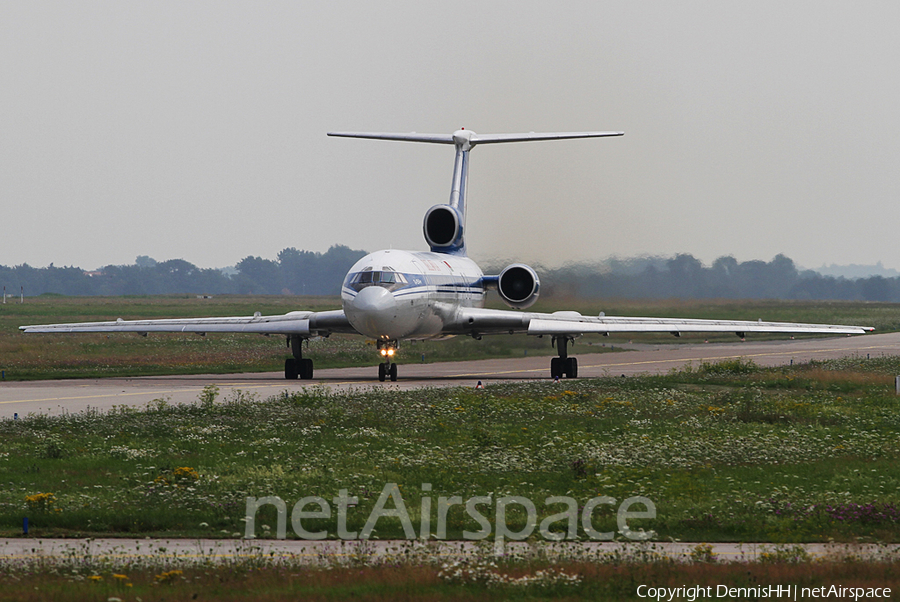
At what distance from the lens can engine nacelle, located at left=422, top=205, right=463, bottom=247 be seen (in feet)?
136

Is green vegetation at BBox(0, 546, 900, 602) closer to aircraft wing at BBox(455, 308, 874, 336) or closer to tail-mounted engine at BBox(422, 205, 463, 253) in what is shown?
aircraft wing at BBox(455, 308, 874, 336)

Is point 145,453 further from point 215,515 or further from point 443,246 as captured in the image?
point 443,246

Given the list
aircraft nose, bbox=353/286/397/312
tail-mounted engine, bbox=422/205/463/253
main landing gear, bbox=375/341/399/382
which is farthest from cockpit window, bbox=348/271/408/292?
tail-mounted engine, bbox=422/205/463/253

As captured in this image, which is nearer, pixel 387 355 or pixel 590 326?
pixel 387 355

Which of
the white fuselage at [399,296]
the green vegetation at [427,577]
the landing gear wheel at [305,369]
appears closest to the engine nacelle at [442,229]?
the white fuselage at [399,296]

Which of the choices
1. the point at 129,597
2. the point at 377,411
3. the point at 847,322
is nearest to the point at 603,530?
the point at 129,597

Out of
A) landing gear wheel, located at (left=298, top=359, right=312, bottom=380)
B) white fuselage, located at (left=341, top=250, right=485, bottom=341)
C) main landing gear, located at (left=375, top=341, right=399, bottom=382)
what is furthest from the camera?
landing gear wheel, located at (left=298, top=359, right=312, bottom=380)

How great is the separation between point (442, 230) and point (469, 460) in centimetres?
2510

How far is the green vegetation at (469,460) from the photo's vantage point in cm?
1327

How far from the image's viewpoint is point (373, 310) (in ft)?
102

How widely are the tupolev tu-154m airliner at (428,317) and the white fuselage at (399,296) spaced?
0.03 meters

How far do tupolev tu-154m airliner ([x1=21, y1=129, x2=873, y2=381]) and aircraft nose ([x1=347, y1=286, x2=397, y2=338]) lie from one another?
0.03 m

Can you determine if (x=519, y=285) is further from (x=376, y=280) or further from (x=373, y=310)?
(x=373, y=310)

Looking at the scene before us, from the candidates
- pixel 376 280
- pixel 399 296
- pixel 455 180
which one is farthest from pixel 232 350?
pixel 399 296
